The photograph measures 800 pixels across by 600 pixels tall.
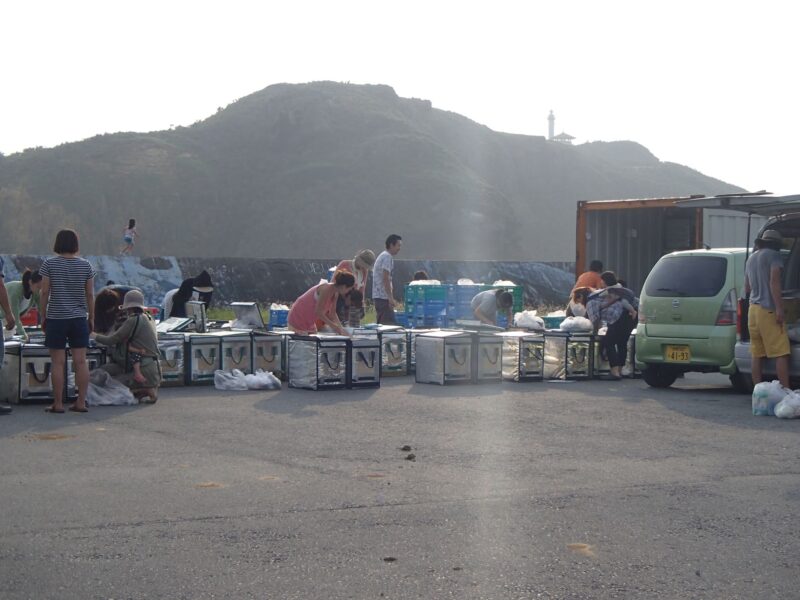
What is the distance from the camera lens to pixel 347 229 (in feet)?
309

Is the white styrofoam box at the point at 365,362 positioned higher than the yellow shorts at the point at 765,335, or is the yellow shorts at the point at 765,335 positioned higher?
the yellow shorts at the point at 765,335

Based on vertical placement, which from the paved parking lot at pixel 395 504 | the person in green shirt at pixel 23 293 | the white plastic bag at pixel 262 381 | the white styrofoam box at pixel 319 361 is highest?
the person in green shirt at pixel 23 293

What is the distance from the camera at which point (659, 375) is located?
51.2 ft

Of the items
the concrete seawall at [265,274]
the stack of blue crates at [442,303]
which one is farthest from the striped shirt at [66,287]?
the concrete seawall at [265,274]

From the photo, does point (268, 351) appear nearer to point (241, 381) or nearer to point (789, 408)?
point (241, 381)

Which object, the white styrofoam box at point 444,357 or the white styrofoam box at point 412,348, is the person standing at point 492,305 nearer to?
A: the white styrofoam box at point 412,348

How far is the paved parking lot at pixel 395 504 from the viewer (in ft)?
18.6

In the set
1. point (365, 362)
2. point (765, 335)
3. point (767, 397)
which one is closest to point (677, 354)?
point (765, 335)

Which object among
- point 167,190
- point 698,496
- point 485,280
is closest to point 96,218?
point 167,190

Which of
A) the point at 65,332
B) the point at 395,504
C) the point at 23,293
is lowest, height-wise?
the point at 395,504

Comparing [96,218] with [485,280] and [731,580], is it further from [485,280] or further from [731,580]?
[731,580]

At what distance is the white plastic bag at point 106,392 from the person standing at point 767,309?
698 cm

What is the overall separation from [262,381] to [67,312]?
3.28 meters

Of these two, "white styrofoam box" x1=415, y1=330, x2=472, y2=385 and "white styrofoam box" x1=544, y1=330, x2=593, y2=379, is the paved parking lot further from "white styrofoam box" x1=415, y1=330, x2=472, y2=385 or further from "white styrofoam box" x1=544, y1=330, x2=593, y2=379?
"white styrofoam box" x1=544, y1=330, x2=593, y2=379
